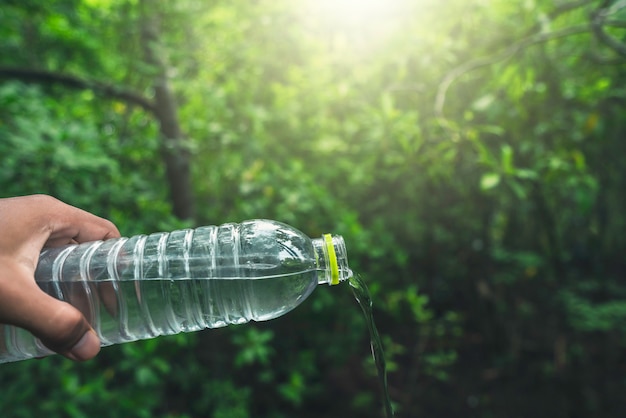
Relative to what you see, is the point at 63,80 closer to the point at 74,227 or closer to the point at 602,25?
the point at 74,227

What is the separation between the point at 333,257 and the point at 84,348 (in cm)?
54

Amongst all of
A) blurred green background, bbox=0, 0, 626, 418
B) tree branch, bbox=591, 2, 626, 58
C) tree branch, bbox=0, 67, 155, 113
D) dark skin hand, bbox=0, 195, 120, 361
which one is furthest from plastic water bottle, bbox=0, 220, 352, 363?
tree branch, bbox=0, 67, 155, 113

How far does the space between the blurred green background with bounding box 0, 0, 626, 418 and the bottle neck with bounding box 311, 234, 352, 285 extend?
121cm

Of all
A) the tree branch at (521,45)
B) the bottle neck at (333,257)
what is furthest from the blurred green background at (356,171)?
the bottle neck at (333,257)

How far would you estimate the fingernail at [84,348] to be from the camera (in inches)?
37.9

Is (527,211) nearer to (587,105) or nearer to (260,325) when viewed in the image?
(587,105)

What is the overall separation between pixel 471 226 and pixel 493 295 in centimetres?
66

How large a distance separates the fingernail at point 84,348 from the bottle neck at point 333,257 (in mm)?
518

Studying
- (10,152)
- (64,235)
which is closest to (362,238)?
A: (10,152)

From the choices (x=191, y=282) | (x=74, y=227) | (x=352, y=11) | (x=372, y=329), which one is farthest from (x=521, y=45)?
(x=74, y=227)

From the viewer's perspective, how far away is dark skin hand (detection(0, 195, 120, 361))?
0.91 m

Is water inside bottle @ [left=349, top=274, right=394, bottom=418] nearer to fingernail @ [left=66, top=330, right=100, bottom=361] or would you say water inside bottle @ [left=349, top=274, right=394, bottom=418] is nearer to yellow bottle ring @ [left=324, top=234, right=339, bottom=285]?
yellow bottle ring @ [left=324, top=234, right=339, bottom=285]

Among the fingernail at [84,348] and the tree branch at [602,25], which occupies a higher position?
the tree branch at [602,25]

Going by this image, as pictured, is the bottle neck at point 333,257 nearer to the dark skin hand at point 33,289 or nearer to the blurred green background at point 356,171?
the dark skin hand at point 33,289
